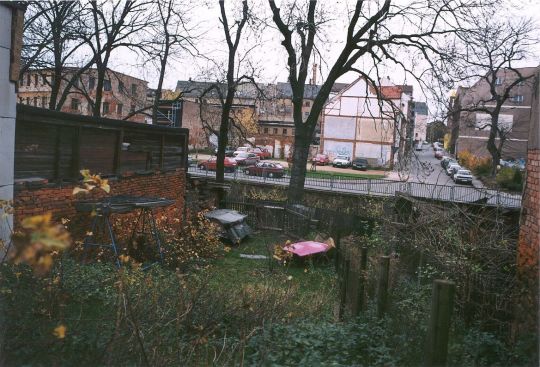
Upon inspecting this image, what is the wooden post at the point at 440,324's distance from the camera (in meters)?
3.45

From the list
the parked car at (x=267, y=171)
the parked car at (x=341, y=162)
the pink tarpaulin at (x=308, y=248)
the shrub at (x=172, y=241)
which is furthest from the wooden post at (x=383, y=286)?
the parked car at (x=341, y=162)

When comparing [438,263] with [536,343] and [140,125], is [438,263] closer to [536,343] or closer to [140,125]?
[536,343]

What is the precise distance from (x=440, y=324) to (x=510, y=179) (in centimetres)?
3692

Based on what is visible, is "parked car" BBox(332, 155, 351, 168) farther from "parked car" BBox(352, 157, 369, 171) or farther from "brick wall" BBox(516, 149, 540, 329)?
"brick wall" BBox(516, 149, 540, 329)

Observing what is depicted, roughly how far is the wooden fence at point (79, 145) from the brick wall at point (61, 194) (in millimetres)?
196

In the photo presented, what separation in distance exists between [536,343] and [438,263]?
2.26m

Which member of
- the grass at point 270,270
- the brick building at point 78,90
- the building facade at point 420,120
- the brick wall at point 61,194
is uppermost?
the building facade at point 420,120

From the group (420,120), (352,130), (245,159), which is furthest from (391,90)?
(420,120)

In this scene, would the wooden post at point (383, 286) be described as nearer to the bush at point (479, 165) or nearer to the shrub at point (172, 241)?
the shrub at point (172, 241)

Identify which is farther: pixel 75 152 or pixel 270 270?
pixel 270 270

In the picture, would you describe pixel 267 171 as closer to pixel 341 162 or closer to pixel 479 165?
pixel 341 162

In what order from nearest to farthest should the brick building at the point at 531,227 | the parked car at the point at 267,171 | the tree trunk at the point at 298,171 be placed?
1. the brick building at the point at 531,227
2. the tree trunk at the point at 298,171
3. the parked car at the point at 267,171

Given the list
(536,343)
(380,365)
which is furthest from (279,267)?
(536,343)

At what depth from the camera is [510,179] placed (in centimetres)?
3612
